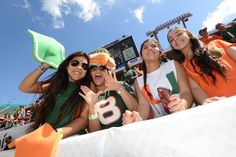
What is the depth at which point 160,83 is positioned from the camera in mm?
2061

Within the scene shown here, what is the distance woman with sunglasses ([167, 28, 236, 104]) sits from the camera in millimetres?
1900

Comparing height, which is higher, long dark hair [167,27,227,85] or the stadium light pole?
the stadium light pole

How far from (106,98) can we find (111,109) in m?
0.18

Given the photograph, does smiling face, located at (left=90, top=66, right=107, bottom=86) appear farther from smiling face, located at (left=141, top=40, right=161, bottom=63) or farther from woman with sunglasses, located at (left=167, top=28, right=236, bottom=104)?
woman with sunglasses, located at (left=167, top=28, right=236, bottom=104)

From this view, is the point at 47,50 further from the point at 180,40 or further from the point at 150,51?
the point at 180,40

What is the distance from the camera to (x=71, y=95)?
228 cm

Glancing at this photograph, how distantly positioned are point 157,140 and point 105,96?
4.94 feet

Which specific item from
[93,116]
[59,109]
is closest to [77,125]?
[93,116]

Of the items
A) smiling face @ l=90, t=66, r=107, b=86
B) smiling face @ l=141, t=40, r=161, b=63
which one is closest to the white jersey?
smiling face @ l=141, t=40, r=161, b=63

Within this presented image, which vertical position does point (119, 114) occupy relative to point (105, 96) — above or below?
below

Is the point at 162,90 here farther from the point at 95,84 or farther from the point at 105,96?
the point at 95,84

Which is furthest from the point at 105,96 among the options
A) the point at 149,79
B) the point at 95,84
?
the point at 149,79

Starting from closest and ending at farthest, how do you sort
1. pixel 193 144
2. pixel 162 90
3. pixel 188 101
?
pixel 193 144
pixel 188 101
pixel 162 90

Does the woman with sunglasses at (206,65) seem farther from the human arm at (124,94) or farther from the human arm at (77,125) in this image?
the human arm at (77,125)
